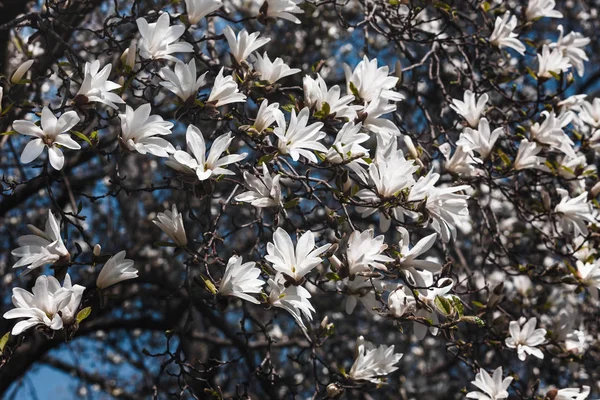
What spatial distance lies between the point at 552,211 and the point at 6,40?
2.57m

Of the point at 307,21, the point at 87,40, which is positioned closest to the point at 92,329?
the point at 87,40

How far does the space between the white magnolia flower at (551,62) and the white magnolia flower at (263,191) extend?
4.24ft

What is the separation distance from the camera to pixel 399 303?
7.12 feet

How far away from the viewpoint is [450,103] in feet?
9.13

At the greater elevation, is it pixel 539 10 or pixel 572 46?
pixel 539 10

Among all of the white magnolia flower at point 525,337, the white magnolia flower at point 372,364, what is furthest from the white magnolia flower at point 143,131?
the white magnolia flower at point 525,337

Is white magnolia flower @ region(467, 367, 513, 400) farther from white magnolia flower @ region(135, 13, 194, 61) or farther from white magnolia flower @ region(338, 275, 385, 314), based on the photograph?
white magnolia flower @ region(135, 13, 194, 61)

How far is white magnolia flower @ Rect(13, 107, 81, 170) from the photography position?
195cm

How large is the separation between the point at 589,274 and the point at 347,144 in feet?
3.61

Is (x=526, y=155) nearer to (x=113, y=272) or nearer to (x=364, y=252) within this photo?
(x=364, y=252)

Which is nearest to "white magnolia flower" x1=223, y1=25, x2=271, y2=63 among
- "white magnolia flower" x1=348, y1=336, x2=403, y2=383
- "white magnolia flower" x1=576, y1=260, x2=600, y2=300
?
"white magnolia flower" x1=348, y1=336, x2=403, y2=383

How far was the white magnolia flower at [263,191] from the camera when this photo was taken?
6.86 feet

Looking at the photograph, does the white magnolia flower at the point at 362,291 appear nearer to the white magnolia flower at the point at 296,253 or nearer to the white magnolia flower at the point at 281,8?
the white magnolia flower at the point at 296,253

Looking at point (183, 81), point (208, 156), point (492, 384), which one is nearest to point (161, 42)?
point (183, 81)
